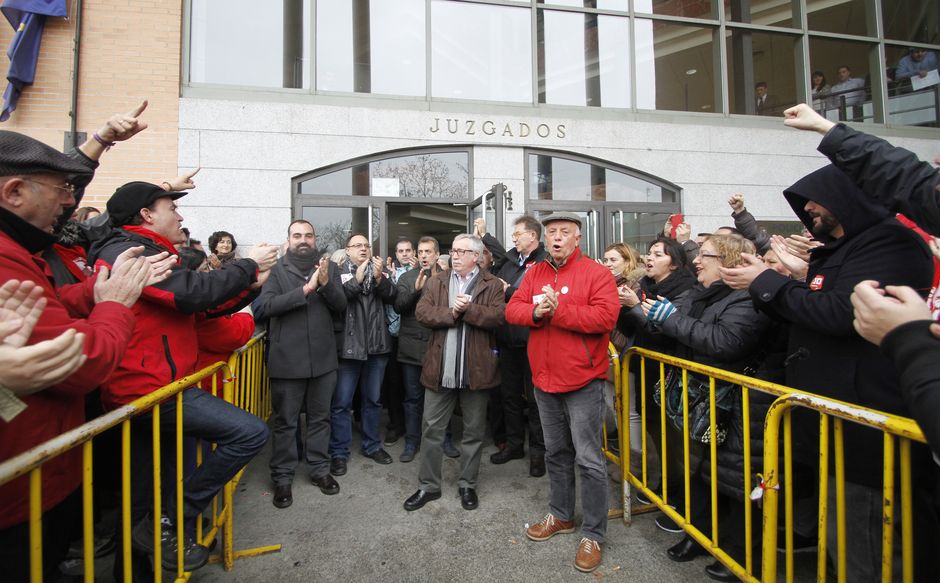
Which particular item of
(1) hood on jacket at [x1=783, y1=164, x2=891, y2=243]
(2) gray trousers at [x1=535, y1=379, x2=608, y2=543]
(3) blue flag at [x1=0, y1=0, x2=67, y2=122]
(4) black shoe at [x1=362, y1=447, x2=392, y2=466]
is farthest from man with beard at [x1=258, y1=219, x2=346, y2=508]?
(3) blue flag at [x1=0, y1=0, x2=67, y2=122]

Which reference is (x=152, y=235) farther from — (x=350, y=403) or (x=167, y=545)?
(x=350, y=403)

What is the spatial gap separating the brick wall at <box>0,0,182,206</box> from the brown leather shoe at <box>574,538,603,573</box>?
7086 millimetres

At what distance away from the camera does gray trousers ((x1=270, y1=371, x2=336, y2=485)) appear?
379 centimetres

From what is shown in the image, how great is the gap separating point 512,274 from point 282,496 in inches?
113

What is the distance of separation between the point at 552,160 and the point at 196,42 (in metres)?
5.85

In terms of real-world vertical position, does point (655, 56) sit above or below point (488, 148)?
above

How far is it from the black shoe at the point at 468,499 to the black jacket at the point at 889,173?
10.1 ft

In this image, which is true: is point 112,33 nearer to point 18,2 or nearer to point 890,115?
point 18,2

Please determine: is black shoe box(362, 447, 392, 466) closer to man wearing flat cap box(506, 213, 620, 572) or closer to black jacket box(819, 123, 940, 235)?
man wearing flat cap box(506, 213, 620, 572)

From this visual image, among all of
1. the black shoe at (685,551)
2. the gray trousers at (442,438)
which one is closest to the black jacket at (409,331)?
the gray trousers at (442,438)

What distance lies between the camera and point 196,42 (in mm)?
7086

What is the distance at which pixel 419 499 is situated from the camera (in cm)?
361

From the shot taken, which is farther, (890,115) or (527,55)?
(890,115)

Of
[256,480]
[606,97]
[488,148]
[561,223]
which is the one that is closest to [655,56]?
[606,97]
